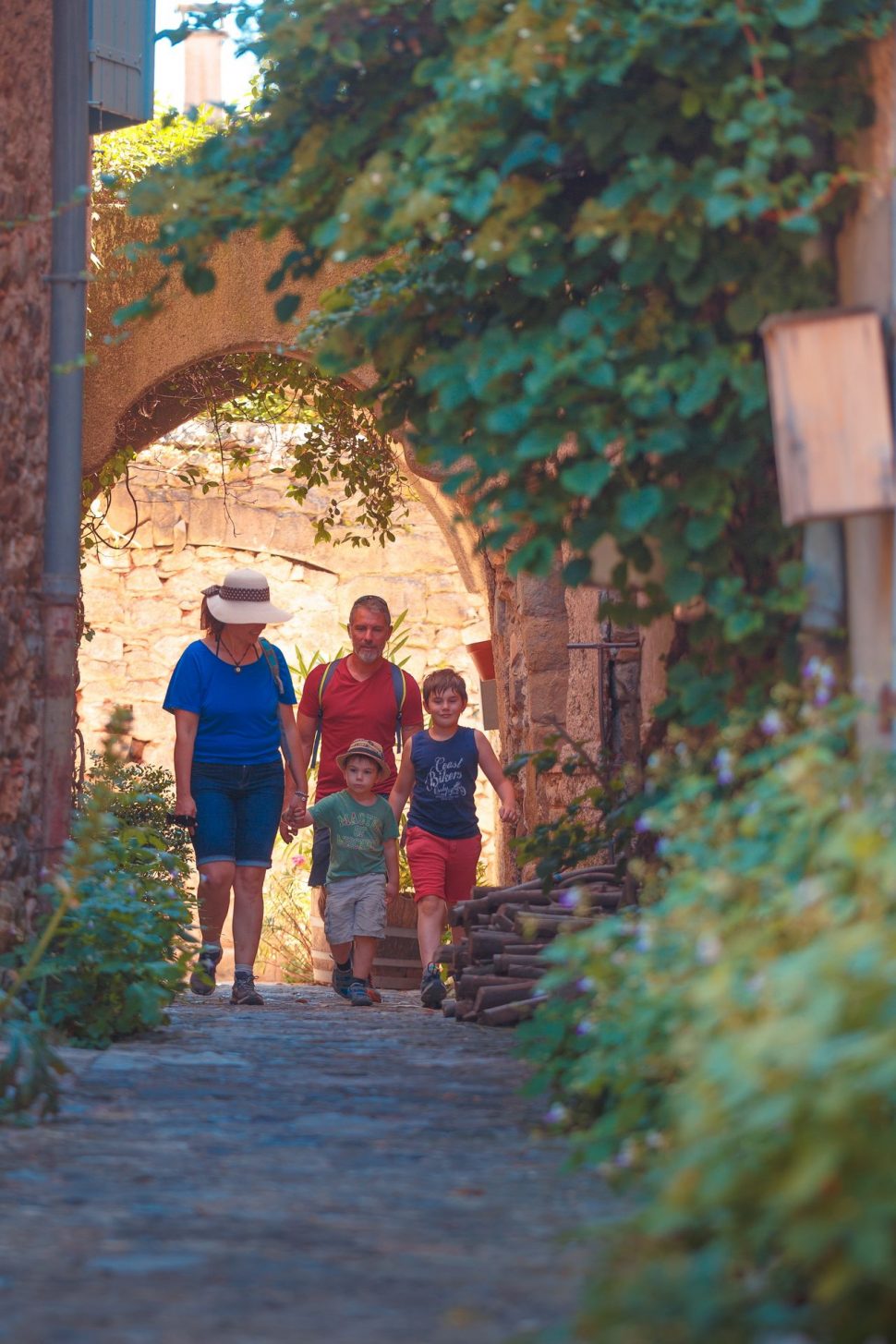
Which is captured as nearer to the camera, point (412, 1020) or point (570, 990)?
point (570, 990)

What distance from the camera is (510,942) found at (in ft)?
16.9

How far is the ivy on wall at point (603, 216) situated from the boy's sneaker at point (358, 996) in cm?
303

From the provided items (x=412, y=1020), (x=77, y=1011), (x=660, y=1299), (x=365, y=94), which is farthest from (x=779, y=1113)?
(x=412, y=1020)

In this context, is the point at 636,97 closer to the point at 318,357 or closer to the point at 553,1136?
the point at 318,357

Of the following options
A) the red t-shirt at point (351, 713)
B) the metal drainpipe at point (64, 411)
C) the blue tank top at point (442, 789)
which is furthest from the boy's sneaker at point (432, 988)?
the metal drainpipe at point (64, 411)

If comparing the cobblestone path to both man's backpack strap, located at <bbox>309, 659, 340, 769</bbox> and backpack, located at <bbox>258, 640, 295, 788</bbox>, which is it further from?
man's backpack strap, located at <bbox>309, 659, 340, 769</bbox>

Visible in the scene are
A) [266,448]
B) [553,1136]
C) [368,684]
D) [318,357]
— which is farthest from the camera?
[266,448]

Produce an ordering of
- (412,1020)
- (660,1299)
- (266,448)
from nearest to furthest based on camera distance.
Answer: (660,1299)
(412,1020)
(266,448)

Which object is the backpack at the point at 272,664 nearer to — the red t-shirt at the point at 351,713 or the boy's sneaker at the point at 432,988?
the red t-shirt at the point at 351,713

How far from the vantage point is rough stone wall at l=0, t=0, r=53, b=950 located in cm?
455

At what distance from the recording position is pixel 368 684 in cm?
667

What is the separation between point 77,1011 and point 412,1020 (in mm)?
1363

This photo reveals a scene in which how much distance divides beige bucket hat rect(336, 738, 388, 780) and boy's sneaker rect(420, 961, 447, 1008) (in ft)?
2.60

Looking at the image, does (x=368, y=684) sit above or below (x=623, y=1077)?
above
